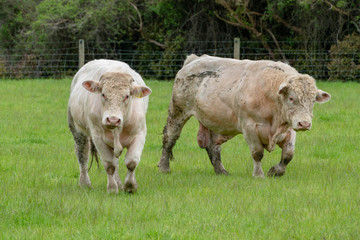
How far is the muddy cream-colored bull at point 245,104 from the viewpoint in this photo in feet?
25.5

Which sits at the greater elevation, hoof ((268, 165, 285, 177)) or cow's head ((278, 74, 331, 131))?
cow's head ((278, 74, 331, 131))

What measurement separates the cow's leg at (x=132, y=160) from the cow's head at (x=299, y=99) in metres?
1.86

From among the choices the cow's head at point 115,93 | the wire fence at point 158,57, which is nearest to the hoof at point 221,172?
the cow's head at point 115,93

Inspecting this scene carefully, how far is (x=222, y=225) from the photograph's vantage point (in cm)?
564

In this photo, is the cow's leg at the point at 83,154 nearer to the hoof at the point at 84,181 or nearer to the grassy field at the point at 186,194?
the hoof at the point at 84,181

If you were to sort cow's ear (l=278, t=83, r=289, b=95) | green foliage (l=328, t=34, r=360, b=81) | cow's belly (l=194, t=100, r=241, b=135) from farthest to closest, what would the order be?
green foliage (l=328, t=34, r=360, b=81), cow's belly (l=194, t=100, r=241, b=135), cow's ear (l=278, t=83, r=289, b=95)

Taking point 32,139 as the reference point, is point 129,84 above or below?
above

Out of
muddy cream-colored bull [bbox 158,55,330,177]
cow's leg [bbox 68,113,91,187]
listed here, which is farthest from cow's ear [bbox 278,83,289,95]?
cow's leg [bbox 68,113,91,187]

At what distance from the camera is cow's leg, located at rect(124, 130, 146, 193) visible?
6996 millimetres

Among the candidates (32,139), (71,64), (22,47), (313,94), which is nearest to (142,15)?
(71,64)

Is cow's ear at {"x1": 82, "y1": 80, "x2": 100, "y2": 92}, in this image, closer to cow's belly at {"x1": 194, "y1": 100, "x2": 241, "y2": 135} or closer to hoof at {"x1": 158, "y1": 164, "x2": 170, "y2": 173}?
cow's belly at {"x1": 194, "y1": 100, "x2": 241, "y2": 135}

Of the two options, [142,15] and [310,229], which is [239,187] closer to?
[310,229]

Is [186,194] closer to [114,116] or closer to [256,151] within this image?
[114,116]

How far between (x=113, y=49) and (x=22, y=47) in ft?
13.5
